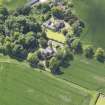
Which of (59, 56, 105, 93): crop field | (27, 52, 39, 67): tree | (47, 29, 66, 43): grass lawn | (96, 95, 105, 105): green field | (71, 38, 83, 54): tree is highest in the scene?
(47, 29, 66, 43): grass lawn

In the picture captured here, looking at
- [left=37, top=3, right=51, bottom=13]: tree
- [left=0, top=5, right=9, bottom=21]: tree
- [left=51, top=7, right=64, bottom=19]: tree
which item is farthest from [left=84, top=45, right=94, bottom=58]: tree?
[left=0, top=5, right=9, bottom=21]: tree

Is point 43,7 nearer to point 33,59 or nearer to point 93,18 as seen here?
point 93,18

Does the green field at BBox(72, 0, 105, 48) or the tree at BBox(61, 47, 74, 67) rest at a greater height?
the green field at BBox(72, 0, 105, 48)

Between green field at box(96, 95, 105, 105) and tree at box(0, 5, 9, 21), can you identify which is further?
tree at box(0, 5, 9, 21)

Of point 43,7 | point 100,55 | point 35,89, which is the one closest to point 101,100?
point 100,55

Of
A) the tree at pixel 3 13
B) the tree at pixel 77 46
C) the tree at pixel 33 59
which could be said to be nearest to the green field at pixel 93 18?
the tree at pixel 77 46

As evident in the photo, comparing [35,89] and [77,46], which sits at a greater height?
[77,46]

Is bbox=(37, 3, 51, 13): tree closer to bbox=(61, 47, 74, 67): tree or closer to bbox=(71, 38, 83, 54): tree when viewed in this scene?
bbox=(71, 38, 83, 54): tree
